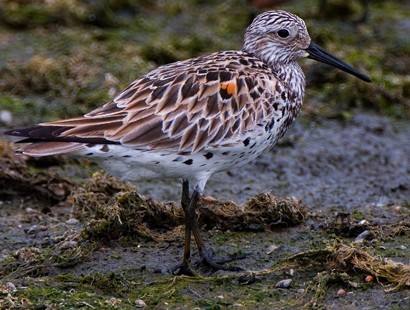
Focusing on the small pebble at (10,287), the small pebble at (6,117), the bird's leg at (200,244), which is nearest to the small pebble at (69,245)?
the small pebble at (10,287)

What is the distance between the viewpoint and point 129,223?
8234mm

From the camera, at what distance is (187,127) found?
756 cm

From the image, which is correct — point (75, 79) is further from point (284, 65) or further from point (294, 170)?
point (284, 65)

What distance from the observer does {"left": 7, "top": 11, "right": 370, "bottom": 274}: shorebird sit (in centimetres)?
737

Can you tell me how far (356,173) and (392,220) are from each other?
2122 mm

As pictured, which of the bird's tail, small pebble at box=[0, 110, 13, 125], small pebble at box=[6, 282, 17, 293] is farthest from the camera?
small pebble at box=[0, 110, 13, 125]

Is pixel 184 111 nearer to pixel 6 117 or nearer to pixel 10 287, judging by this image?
pixel 10 287

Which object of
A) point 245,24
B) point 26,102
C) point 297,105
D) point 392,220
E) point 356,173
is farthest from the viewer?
point 245,24

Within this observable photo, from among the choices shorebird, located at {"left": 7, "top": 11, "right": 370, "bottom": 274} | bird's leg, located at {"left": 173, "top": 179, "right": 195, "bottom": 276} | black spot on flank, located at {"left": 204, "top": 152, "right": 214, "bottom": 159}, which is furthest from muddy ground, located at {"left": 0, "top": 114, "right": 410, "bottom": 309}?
black spot on flank, located at {"left": 204, "top": 152, "right": 214, "bottom": 159}

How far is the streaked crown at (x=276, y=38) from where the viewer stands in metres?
8.37

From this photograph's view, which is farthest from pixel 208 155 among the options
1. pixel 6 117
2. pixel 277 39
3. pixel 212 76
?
pixel 6 117

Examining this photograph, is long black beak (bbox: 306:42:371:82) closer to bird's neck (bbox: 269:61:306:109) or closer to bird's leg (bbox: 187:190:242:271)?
bird's neck (bbox: 269:61:306:109)

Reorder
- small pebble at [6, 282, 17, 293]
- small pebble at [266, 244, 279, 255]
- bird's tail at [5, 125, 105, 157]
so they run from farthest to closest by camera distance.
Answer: small pebble at [266, 244, 279, 255], bird's tail at [5, 125, 105, 157], small pebble at [6, 282, 17, 293]

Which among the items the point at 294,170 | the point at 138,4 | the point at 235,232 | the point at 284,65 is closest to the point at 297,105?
the point at 284,65
